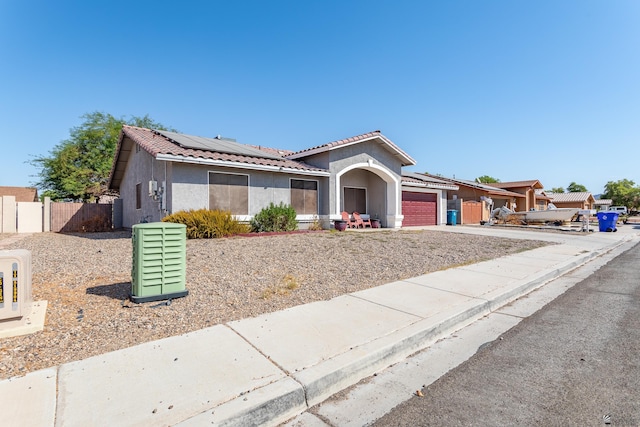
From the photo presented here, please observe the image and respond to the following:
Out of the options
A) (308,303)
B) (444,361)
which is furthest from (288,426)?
(308,303)

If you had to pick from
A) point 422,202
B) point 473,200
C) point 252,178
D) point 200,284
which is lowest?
point 200,284

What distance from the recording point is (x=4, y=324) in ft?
12.4

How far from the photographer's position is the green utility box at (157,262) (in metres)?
4.76

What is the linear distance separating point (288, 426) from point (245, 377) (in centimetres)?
59

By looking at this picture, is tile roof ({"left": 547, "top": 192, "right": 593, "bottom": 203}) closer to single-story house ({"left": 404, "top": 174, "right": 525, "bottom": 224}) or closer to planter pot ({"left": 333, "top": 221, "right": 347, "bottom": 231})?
single-story house ({"left": 404, "top": 174, "right": 525, "bottom": 224})

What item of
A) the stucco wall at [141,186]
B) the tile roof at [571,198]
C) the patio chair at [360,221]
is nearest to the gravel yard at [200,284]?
the stucco wall at [141,186]

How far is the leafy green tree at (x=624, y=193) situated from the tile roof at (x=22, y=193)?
86123 mm

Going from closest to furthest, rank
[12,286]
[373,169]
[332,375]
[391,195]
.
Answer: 1. [332,375]
2. [12,286]
3. [373,169]
4. [391,195]

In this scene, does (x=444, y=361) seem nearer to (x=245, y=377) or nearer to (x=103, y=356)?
(x=245, y=377)

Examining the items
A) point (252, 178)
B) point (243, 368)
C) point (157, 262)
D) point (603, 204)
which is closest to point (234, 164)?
point (252, 178)

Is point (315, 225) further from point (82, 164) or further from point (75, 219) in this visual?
point (82, 164)

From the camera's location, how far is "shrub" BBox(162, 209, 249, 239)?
37.9ft

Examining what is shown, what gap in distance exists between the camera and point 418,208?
73.4 ft

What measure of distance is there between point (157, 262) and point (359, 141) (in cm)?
1366
